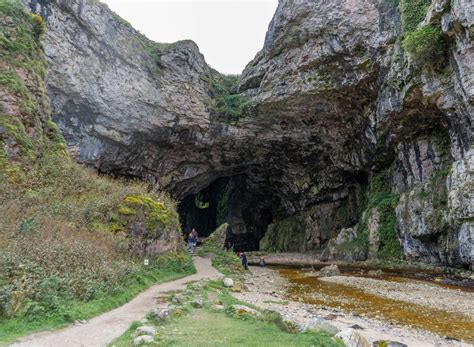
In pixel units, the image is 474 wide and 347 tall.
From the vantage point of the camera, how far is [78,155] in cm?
2805

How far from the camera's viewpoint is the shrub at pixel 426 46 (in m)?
19.1

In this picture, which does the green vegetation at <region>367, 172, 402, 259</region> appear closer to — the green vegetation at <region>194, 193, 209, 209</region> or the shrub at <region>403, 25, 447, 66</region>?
the shrub at <region>403, 25, 447, 66</region>

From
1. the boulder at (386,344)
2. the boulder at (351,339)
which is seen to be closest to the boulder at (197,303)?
the boulder at (351,339)

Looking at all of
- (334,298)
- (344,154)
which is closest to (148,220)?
(334,298)

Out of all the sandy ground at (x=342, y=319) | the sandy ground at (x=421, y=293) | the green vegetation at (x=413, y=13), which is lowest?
the sandy ground at (x=342, y=319)

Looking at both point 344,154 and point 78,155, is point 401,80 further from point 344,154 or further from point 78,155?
point 78,155

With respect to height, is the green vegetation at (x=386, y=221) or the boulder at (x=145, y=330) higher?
the green vegetation at (x=386, y=221)

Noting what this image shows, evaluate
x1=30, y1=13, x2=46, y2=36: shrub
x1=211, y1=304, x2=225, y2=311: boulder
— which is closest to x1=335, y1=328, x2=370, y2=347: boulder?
x1=211, y1=304, x2=225, y2=311: boulder

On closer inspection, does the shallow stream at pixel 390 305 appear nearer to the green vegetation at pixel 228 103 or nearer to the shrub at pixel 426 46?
the shrub at pixel 426 46

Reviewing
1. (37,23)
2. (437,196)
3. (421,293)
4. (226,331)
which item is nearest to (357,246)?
(437,196)

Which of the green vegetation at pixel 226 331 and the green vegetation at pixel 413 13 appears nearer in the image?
the green vegetation at pixel 226 331

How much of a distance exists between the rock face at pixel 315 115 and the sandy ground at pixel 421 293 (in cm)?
443

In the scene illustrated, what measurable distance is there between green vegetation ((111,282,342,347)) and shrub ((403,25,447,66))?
61.2ft

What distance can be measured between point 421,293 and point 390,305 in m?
2.91
